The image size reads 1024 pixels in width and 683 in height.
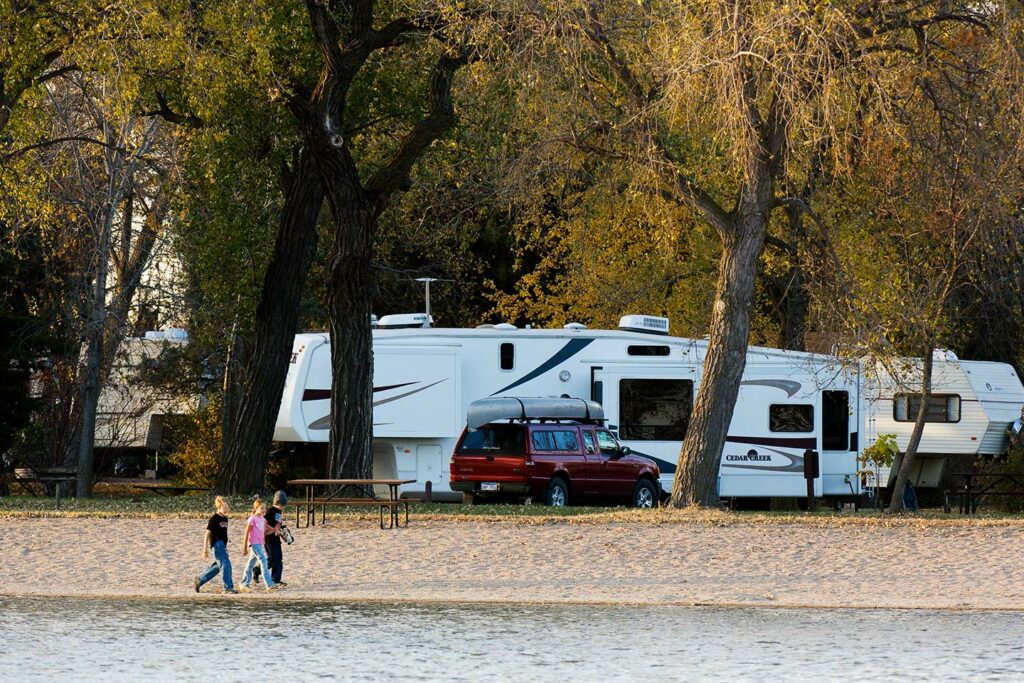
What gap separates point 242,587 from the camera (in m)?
16.9

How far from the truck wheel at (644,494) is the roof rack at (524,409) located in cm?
154

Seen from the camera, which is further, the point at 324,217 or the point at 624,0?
the point at 324,217

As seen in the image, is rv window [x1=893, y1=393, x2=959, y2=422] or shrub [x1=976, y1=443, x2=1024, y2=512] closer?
shrub [x1=976, y1=443, x2=1024, y2=512]

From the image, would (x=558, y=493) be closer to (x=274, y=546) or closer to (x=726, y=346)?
(x=726, y=346)

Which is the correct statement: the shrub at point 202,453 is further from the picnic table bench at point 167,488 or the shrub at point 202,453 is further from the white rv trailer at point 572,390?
the white rv trailer at point 572,390

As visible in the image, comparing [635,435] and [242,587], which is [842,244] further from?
[242,587]

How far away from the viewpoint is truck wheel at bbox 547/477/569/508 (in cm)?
2725

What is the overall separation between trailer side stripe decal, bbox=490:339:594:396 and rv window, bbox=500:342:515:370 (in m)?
0.33

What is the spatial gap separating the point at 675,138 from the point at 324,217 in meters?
11.0

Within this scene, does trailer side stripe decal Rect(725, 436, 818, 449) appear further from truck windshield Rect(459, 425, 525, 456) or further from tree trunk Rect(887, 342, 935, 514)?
truck windshield Rect(459, 425, 525, 456)

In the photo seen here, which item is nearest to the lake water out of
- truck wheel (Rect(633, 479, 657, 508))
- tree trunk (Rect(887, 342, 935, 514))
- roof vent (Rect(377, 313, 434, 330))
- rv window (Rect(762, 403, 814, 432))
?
tree trunk (Rect(887, 342, 935, 514))

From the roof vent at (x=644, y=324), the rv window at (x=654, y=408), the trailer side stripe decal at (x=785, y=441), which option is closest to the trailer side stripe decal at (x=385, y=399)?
the rv window at (x=654, y=408)

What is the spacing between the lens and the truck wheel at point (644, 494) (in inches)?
1096

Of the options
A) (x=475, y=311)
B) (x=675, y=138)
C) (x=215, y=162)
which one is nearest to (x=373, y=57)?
(x=215, y=162)
